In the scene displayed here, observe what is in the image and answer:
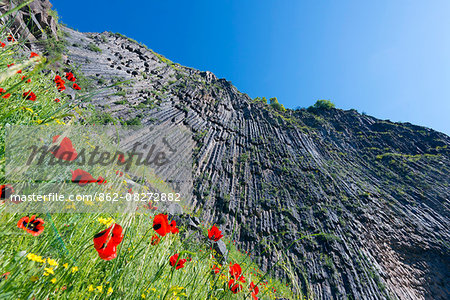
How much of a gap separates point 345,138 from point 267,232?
46.8ft

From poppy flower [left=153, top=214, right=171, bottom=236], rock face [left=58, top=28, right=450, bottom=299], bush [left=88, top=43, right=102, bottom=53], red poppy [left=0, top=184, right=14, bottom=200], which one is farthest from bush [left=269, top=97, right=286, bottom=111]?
red poppy [left=0, top=184, right=14, bottom=200]

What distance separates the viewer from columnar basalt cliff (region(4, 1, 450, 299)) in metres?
8.79

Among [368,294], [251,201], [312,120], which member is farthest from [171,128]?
[312,120]

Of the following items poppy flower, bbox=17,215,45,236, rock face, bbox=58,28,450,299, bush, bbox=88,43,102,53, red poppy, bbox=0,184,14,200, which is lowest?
poppy flower, bbox=17,215,45,236

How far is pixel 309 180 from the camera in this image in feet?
43.8

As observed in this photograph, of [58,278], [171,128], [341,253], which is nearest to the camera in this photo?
[58,278]

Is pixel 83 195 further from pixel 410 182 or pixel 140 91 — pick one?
pixel 410 182

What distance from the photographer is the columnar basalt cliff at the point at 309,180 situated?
879cm

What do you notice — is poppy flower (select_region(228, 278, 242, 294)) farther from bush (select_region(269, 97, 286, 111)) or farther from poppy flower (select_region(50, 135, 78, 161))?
bush (select_region(269, 97, 286, 111))

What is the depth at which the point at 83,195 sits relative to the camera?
4.49ft

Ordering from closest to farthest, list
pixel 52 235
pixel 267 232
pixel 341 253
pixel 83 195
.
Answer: pixel 52 235 < pixel 83 195 < pixel 341 253 < pixel 267 232

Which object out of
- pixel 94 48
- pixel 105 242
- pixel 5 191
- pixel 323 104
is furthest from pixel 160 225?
pixel 323 104

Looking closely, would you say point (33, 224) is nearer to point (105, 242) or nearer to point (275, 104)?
point (105, 242)

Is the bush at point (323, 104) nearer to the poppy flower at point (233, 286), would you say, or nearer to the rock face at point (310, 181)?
the rock face at point (310, 181)
